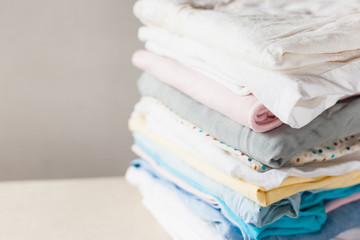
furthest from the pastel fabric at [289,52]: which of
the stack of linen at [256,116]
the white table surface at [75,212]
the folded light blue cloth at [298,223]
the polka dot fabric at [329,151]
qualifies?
the white table surface at [75,212]

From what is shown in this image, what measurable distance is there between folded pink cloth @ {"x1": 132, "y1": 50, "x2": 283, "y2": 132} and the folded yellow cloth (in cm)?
9

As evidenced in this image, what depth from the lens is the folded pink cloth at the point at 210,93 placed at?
28.3 inches

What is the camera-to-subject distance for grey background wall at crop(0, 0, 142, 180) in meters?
1.23

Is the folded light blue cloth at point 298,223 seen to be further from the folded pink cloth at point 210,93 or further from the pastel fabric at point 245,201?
the folded pink cloth at point 210,93

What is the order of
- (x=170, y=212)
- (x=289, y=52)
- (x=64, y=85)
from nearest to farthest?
(x=289, y=52)
(x=170, y=212)
(x=64, y=85)

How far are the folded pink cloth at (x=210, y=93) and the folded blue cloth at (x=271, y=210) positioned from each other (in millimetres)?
123

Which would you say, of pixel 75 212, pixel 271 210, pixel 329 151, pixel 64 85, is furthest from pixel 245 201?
pixel 64 85

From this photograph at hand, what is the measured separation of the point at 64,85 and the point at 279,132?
715mm

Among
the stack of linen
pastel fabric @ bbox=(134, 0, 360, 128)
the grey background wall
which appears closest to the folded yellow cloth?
the stack of linen

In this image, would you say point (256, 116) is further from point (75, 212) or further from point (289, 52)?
point (75, 212)

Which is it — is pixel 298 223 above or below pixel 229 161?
below

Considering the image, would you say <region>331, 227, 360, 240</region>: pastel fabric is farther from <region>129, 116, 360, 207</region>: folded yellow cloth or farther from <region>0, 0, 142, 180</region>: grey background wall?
<region>0, 0, 142, 180</region>: grey background wall

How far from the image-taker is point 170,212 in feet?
3.20

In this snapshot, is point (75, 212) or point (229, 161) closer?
point (229, 161)
